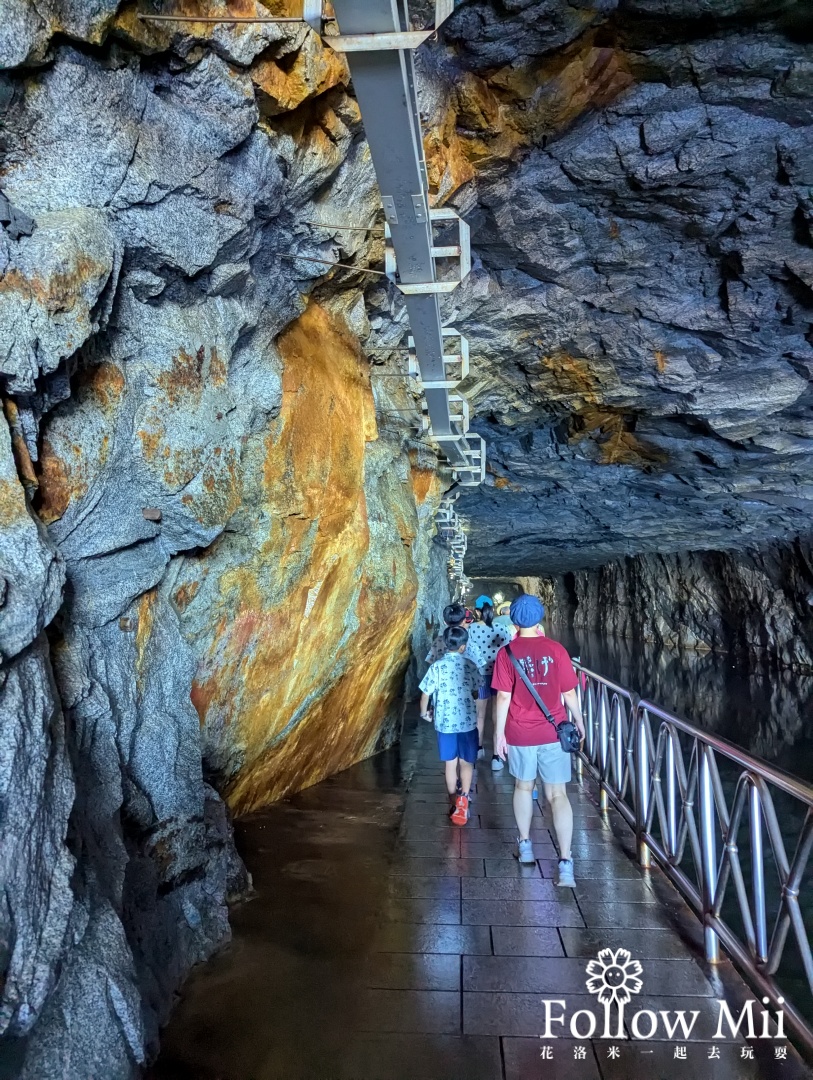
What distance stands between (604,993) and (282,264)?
370 cm

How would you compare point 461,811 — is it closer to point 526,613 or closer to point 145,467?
point 526,613

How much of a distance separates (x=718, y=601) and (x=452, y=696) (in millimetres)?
18776

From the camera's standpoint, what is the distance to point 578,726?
12.5 ft

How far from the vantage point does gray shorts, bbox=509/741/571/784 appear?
3742mm

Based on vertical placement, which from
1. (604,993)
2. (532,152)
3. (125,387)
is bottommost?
(604,993)

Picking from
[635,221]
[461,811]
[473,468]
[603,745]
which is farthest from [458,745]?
[473,468]

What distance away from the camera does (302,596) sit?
16.5 ft

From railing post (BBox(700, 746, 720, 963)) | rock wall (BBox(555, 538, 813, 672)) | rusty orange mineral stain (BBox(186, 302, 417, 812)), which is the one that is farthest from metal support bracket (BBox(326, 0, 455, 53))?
rock wall (BBox(555, 538, 813, 672))

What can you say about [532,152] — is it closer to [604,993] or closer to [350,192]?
[350,192]

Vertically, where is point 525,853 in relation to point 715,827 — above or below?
below

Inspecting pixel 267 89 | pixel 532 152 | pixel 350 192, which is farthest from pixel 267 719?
pixel 532 152

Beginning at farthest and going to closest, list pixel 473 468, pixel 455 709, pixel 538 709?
1. pixel 473 468
2. pixel 455 709
3. pixel 538 709

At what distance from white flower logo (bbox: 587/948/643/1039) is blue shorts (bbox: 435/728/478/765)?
1.96m

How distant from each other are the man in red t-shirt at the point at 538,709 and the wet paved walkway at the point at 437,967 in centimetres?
46
